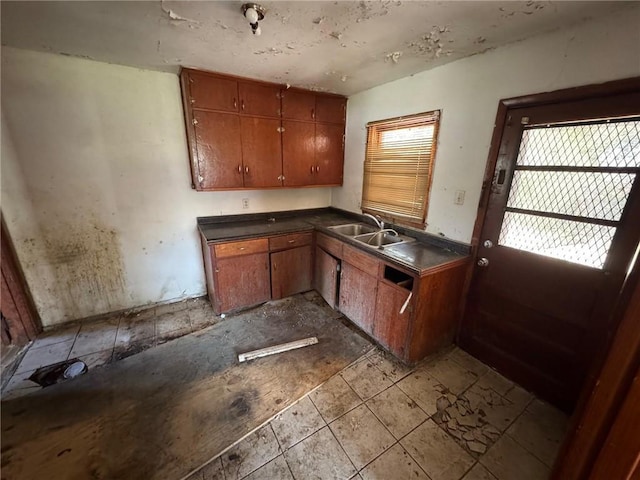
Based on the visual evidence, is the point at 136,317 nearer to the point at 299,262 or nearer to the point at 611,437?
the point at 299,262

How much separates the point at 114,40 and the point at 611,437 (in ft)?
9.74

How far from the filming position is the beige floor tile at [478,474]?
1.35 m

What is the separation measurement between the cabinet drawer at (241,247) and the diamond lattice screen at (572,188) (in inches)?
82.4

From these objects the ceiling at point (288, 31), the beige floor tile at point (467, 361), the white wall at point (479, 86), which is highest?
the ceiling at point (288, 31)

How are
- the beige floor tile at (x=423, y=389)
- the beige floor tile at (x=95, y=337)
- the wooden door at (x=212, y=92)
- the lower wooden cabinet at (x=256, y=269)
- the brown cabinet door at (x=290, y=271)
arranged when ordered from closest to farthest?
the beige floor tile at (x=423, y=389), the beige floor tile at (x=95, y=337), the wooden door at (x=212, y=92), the lower wooden cabinet at (x=256, y=269), the brown cabinet door at (x=290, y=271)

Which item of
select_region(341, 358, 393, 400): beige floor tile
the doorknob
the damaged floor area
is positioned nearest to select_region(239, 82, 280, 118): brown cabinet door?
the damaged floor area

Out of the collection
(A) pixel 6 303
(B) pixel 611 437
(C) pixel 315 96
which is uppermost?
(C) pixel 315 96

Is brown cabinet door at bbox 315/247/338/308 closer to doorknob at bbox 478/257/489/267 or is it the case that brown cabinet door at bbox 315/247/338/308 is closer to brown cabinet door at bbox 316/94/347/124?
doorknob at bbox 478/257/489/267

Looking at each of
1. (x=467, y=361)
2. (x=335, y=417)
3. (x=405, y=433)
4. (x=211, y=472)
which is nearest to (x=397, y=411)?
(x=405, y=433)

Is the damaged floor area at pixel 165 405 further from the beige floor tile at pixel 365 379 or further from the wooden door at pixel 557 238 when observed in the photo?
the wooden door at pixel 557 238

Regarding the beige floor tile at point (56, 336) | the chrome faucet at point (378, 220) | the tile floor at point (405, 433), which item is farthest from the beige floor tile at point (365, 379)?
the beige floor tile at point (56, 336)

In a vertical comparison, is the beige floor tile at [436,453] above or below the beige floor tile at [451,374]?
below

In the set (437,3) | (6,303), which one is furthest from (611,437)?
(6,303)

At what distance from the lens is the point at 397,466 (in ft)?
4.58
